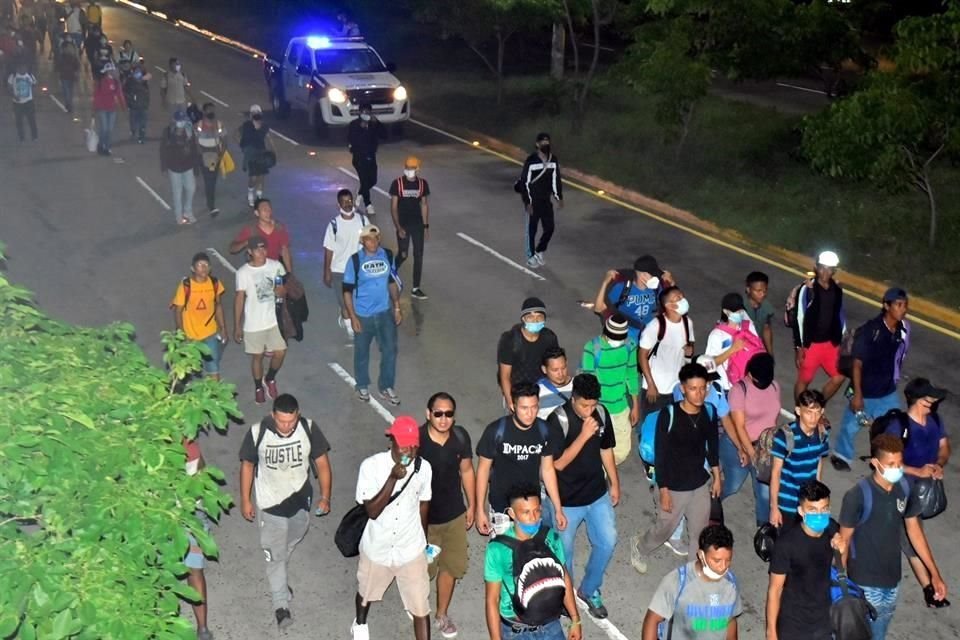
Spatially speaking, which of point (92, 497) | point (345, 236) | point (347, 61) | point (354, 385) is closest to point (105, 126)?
point (347, 61)

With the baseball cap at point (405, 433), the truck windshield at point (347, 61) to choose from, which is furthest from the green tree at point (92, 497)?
the truck windshield at point (347, 61)

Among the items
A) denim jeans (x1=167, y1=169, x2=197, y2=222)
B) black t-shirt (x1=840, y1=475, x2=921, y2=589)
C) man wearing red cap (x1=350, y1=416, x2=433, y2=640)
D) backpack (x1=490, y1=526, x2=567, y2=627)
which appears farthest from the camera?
denim jeans (x1=167, y1=169, x2=197, y2=222)

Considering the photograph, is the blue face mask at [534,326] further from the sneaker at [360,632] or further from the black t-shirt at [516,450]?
the sneaker at [360,632]

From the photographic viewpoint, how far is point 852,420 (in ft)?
39.0

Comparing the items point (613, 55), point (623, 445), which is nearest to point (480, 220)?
point (623, 445)

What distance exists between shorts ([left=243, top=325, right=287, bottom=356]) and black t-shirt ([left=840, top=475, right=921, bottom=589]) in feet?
21.6

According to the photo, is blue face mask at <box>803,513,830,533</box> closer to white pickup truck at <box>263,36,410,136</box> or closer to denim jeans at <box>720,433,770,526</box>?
denim jeans at <box>720,433,770,526</box>

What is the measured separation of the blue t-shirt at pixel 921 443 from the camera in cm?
963

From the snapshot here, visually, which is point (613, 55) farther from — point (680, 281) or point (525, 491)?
point (525, 491)

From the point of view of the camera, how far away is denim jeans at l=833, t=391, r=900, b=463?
38.3 feet

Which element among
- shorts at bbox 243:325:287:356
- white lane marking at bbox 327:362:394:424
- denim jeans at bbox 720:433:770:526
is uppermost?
denim jeans at bbox 720:433:770:526

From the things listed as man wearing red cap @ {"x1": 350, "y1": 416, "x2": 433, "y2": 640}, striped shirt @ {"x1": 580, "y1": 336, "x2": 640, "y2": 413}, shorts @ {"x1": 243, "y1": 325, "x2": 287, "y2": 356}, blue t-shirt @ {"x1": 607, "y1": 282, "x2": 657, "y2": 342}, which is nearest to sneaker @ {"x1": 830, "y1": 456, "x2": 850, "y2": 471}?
blue t-shirt @ {"x1": 607, "y1": 282, "x2": 657, "y2": 342}

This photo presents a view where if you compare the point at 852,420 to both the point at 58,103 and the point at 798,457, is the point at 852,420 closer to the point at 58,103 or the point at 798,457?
the point at 798,457

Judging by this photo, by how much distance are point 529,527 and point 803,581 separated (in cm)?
168
